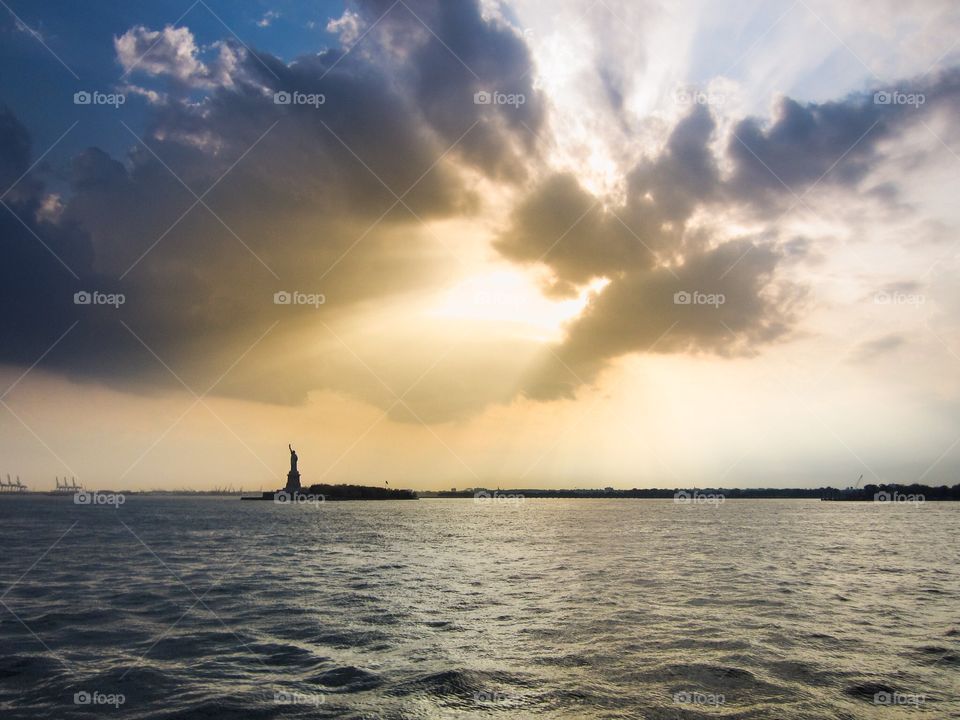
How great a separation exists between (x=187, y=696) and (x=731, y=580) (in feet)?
104

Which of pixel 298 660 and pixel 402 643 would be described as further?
pixel 402 643

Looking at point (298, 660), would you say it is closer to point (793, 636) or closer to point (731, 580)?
point (793, 636)

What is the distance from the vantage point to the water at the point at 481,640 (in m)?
15.7

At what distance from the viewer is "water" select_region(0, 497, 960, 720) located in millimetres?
15742

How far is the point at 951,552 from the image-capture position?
57.0 metres

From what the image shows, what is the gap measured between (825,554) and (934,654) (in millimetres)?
37756

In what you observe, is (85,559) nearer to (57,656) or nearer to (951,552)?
(57,656)

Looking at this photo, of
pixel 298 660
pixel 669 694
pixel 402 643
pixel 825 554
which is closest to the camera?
pixel 669 694

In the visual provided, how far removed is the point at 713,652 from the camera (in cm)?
1997

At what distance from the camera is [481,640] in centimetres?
2191

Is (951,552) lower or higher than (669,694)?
lower

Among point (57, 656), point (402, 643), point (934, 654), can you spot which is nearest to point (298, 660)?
point (402, 643)

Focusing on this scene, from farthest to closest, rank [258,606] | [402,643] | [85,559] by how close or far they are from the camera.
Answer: [85,559]
[258,606]
[402,643]

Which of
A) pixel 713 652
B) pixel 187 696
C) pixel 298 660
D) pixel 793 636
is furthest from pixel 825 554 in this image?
pixel 187 696
